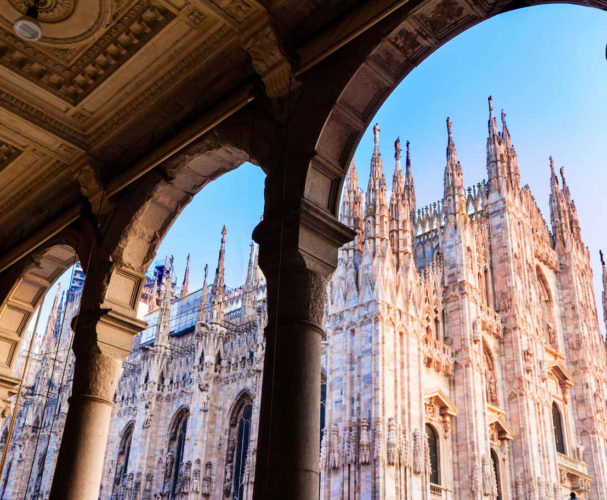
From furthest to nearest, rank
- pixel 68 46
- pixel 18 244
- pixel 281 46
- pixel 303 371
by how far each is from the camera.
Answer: pixel 18 244, pixel 68 46, pixel 281 46, pixel 303 371

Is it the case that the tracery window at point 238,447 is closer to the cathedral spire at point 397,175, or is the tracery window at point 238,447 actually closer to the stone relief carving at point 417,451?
the stone relief carving at point 417,451

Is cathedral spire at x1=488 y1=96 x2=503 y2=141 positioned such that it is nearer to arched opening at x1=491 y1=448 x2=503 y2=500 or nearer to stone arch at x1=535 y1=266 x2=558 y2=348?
stone arch at x1=535 y1=266 x2=558 y2=348

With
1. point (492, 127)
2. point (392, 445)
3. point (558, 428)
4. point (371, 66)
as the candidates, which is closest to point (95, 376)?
point (371, 66)

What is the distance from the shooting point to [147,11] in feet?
19.4

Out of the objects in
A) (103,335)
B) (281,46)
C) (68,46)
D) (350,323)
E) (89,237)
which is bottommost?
(103,335)

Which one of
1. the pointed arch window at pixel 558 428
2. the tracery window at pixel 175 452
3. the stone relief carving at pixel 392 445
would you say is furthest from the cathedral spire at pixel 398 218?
the tracery window at pixel 175 452

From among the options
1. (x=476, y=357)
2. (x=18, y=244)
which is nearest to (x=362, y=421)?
(x=476, y=357)

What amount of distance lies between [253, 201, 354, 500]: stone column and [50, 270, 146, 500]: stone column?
8.87 ft

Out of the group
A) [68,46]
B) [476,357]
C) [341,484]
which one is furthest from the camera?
[476,357]

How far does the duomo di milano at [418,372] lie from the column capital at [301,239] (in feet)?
40.2

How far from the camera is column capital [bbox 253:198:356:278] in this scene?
196 inches

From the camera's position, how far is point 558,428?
1038 inches

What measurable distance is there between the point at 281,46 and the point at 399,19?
1079 millimetres

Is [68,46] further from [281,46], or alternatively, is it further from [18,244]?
[18,244]
